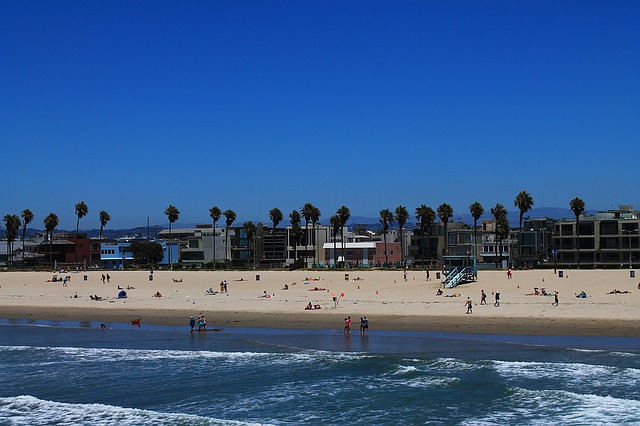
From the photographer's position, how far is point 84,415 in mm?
21625

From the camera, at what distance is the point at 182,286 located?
66.1 m

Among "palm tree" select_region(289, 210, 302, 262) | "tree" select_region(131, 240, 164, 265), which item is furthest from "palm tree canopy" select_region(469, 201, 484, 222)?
"tree" select_region(131, 240, 164, 265)

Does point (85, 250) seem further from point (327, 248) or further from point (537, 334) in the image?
point (537, 334)

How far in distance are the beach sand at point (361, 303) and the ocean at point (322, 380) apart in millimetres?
4263

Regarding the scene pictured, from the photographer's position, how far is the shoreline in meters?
35.8

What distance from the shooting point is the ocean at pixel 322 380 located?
21484 mm

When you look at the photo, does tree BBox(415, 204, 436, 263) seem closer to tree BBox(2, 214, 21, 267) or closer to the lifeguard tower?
the lifeguard tower

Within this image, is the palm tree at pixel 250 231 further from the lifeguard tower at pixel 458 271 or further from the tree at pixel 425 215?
the lifeguard tower at pixel 458 271

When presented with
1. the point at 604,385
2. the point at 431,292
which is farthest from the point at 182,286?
the point at 604,385

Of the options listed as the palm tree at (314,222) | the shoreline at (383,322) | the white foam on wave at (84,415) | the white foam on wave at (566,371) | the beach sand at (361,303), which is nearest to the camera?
the white foam on wave at (84,415)

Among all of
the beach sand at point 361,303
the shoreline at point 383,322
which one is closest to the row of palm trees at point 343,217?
the beach sand at point 361,303

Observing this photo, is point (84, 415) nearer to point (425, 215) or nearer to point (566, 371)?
point (566, 371)

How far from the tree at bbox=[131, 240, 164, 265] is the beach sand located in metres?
35.9

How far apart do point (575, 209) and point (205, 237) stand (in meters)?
56.6
